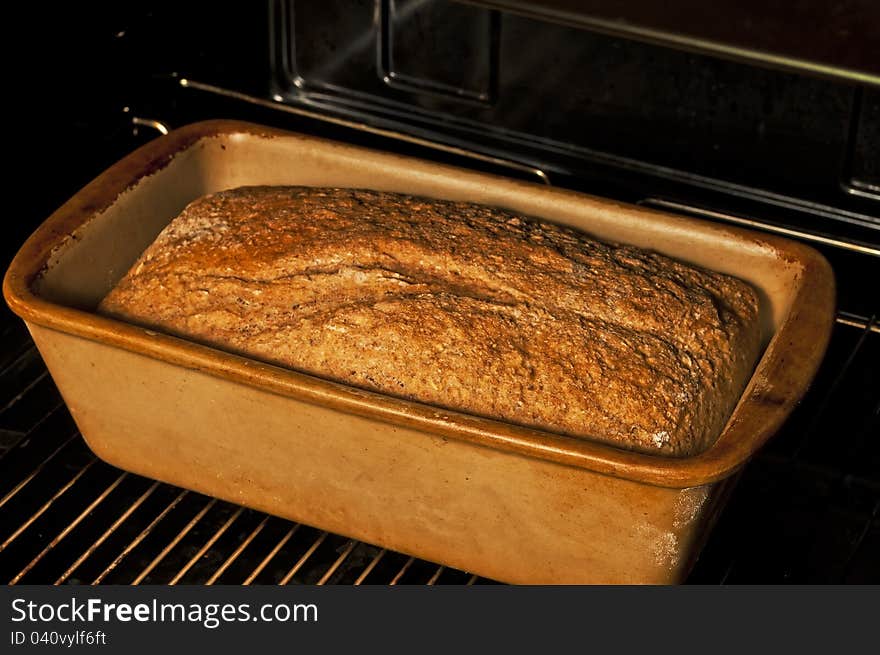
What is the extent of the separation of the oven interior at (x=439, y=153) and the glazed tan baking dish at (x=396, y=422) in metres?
0.07

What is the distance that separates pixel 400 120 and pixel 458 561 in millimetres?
657

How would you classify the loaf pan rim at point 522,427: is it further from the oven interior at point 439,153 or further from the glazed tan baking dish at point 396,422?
the oven interior at point 439,153

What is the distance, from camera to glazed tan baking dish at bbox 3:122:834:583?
1.10 metres

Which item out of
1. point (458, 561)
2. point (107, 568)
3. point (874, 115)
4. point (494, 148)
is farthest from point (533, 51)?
point (107, 568)

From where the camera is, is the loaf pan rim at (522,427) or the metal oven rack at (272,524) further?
the metal oven rack at (272,524)

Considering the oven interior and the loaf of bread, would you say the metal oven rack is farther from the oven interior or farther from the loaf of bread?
the loaf of bread

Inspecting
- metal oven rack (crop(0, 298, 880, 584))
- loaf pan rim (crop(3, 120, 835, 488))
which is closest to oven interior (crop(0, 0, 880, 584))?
metal oven rack (crop(0, 298, 880, 584))

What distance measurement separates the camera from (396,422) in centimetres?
111

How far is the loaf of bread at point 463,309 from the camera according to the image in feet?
3.84

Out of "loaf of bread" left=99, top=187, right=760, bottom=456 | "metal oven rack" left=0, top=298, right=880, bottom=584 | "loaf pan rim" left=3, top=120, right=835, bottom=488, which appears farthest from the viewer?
"metal oven rack" left=0, top=298, right=880, bottom=584

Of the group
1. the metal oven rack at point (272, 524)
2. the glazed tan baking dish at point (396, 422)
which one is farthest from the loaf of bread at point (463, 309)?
the metal oven rack at point (272, 524)

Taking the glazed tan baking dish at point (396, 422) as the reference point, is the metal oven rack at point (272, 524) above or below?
below

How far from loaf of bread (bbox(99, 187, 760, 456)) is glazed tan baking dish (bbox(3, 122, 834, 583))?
0.16ft

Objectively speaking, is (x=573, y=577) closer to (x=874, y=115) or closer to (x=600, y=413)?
(x=600, y=413)
